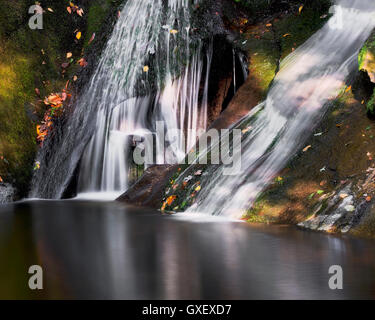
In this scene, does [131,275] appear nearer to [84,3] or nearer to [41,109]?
[41,109]

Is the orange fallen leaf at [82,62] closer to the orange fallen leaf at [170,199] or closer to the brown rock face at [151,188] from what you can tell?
the brown rock face at [151,188]

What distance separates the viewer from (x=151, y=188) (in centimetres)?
873

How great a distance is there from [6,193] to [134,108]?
328 centimetres

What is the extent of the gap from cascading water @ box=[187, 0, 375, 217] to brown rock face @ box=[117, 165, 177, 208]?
1.28 m

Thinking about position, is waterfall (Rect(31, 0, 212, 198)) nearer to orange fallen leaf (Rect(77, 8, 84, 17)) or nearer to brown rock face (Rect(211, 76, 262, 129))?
brown rock face (Rect(211, 76, 262, 129))

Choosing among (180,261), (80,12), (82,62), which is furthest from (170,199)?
(80,12)

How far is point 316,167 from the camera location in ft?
19.3

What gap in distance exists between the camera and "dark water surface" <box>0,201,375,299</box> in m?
3.35

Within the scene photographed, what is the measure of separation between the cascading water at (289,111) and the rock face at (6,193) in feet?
15.8

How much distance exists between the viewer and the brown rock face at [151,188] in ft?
27.3

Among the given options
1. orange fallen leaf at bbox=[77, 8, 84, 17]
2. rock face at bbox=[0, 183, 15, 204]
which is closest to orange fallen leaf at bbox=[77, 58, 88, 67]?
orange fallen leaf at bbox=[77, 8, 84, 17]

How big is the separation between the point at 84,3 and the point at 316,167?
33.4 ft

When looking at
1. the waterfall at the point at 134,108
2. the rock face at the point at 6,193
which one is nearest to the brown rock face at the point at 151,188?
the waterfall at the point at 134,108

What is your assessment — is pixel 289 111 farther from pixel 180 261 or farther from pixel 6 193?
pixel 6 193
